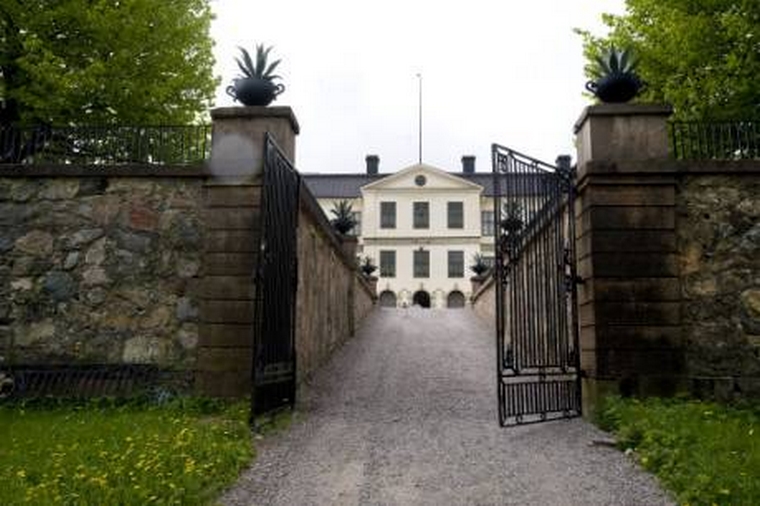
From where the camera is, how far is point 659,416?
6043 mm

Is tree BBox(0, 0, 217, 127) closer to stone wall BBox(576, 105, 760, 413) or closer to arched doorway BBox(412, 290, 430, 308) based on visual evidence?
stone wall BBox(576, 105, 760, 413)

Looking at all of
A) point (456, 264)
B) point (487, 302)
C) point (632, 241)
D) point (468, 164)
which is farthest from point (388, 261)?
point (632, 241)

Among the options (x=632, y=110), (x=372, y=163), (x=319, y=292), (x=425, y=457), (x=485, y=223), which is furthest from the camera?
(x=372, y=163)

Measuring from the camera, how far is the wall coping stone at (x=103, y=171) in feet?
26.0

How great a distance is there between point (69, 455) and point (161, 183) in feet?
12.3

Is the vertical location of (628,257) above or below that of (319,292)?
above

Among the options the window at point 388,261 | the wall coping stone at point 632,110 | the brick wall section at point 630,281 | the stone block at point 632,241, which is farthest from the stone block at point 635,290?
the window at point 388,261

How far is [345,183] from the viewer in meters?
51.0

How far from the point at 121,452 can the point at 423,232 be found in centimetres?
4309

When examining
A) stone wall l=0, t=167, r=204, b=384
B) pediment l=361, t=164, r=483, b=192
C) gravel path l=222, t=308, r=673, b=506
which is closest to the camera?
gravel path l=222, t=308, r=673, b=506

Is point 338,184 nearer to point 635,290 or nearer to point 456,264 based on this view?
point 456,264

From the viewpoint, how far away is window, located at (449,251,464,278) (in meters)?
47.0

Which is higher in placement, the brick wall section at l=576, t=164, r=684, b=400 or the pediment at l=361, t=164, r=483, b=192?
the pediment at l=361, t=164, r=483, b=192

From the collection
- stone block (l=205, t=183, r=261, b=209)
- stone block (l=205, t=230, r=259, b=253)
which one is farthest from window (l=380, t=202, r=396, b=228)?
stone block (l=205, t=230, r=259, b=253)
